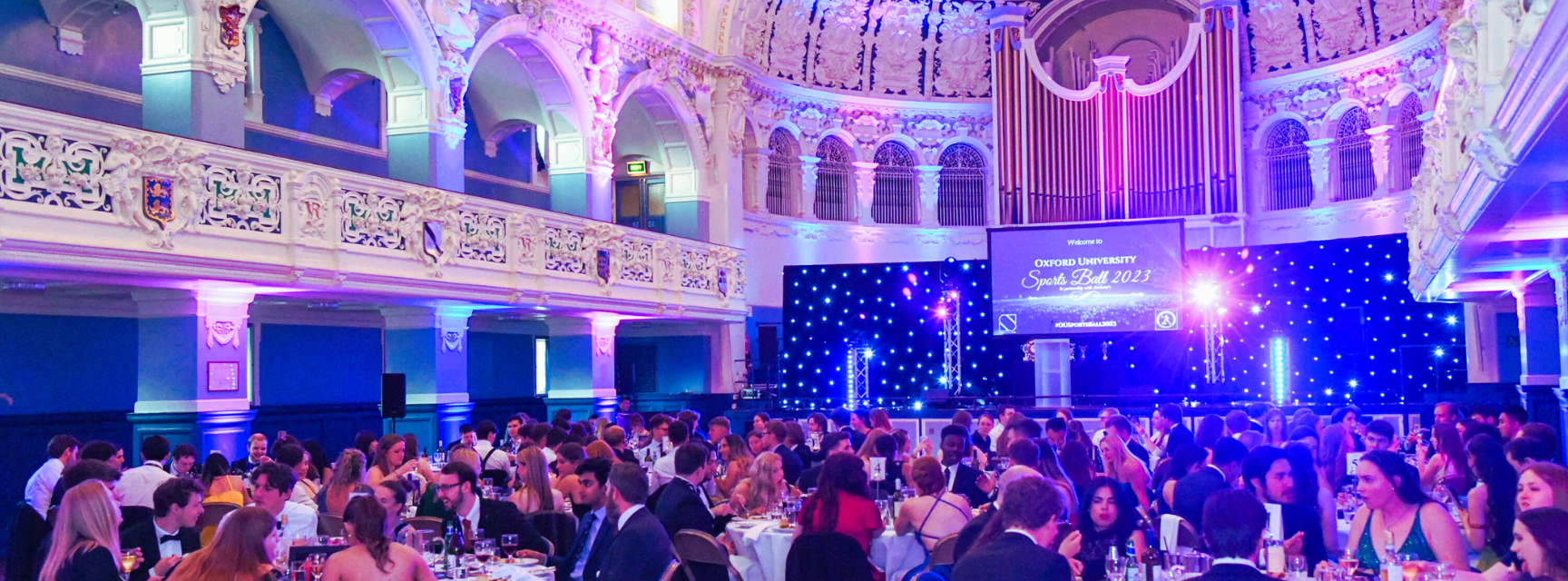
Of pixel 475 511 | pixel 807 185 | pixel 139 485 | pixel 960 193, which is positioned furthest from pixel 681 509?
pixel 960 193

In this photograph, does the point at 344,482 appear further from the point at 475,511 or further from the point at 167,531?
the point at 167,531

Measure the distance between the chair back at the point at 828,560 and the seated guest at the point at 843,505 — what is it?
16.2 inches

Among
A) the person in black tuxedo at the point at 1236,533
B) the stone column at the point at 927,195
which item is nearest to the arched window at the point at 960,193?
the stone column at the point at 927,195

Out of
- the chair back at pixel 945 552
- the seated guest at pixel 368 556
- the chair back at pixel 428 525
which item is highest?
the seated guest at pixel 368 556

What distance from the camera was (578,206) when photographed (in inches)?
699

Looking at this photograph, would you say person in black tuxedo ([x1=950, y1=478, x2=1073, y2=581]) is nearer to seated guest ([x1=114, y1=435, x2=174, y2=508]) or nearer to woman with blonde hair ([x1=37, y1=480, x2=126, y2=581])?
woman with blonde hair ([x1=37, y1=480, x2=126, y2=581])

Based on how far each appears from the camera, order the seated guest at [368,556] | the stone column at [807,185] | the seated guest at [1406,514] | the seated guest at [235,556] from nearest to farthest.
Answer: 1. the seated guest at [235,556]
2. the seated guest at [368,556]
3. the seated guest at [1406,514]
4. the stone column at [807,185]

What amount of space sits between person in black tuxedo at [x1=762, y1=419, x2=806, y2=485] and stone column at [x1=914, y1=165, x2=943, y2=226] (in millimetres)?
12742

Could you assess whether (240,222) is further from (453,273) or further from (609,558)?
(609,558)

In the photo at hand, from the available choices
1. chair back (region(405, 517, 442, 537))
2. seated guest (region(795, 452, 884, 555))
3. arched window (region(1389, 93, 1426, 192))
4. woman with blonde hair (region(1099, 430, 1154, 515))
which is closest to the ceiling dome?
arched window (region(1389, 93, 1426, 192))

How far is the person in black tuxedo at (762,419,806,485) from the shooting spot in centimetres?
1075

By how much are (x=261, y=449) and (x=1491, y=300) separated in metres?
15.6

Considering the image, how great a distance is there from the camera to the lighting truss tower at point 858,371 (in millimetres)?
22266

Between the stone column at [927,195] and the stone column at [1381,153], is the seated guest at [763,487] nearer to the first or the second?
the stone column at [1381,153]
